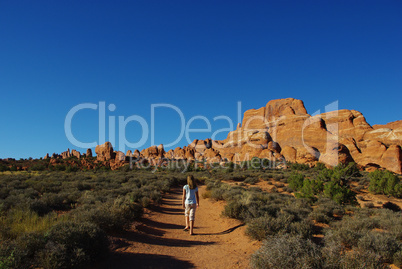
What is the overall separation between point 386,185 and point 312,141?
45114 millimetres

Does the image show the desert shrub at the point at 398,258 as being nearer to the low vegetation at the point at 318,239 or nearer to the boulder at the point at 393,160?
the low vegetation at the point at 318,239

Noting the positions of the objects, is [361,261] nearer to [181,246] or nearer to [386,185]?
[181,246]

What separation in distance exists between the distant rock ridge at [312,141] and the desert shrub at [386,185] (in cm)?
1938

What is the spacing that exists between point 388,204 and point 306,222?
12543 millimetres

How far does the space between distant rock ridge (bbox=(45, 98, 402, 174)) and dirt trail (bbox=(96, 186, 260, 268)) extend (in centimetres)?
3843

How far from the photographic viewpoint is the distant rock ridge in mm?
41556

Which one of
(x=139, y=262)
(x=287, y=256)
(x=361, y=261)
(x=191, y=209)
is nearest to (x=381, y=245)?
(x=361, y=261)

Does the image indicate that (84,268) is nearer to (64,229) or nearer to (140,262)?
(64,229)

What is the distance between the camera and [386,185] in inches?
760

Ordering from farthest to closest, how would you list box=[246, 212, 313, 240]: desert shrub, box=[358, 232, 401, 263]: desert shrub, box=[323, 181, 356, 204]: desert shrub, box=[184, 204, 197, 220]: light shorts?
box=[323, 181, 356, 204]: desert shrub
box=[184, 204, 197, 220]: light shorts
box=[246, 212, 313, 240]: desert shrub
box=[358, 232, 401, 263]: desert shrub

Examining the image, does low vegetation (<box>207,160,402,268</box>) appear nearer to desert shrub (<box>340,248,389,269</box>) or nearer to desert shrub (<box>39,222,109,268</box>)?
desert shrub (<box>340,248,389,269</box>)

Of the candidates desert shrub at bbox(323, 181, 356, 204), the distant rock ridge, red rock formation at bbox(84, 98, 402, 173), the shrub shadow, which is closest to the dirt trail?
the shrub shadow

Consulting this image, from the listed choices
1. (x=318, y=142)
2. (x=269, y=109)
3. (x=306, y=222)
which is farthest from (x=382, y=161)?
(x=269, y=109)

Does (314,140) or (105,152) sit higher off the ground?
(314,140)
